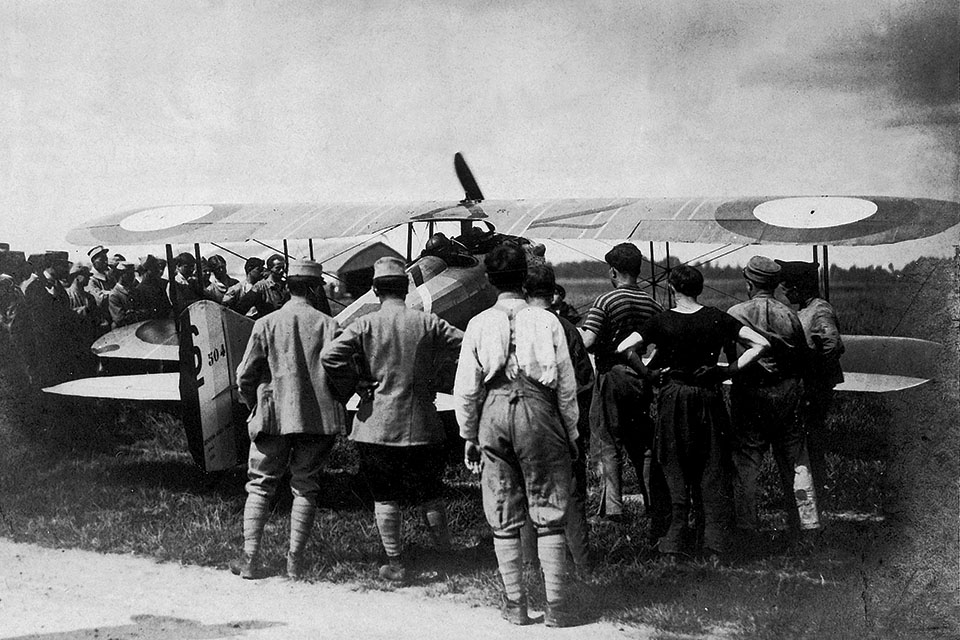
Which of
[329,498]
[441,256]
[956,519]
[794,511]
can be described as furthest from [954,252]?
[329,498]

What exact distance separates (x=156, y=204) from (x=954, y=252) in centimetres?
814

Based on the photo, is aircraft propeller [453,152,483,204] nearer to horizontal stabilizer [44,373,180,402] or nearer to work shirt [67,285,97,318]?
horizontal stabilizer [44,373,180,402]

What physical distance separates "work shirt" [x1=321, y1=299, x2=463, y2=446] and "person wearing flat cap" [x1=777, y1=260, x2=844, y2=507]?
7.88ft

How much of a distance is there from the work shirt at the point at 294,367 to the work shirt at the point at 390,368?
9.3 inches

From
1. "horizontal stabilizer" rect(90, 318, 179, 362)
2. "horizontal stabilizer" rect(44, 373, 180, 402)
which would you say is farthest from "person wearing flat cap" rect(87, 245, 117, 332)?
"horizontal stabilizer" rect(44, 373, 180, 402)

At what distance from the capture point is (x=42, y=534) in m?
5.61

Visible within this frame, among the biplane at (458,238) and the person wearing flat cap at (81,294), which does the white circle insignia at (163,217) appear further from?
the person wearing flat cap at (81,294)

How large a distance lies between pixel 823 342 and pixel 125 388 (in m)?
6.05

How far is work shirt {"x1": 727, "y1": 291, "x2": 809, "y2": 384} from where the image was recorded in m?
4.87

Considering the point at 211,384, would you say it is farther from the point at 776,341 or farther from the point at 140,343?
A: the point at 140,343

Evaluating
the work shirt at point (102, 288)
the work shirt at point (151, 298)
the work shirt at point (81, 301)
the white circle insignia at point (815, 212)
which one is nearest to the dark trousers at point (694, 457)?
the white circle insignia at point (815, 212)

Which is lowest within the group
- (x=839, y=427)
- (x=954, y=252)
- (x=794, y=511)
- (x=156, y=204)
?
(x=839, y=427)

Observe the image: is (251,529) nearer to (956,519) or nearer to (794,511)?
(794,511)

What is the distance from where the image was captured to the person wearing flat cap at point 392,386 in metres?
4.60
